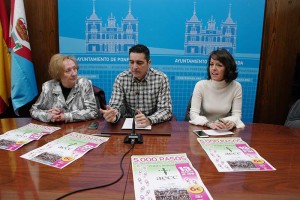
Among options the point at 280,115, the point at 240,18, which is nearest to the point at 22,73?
the point at 240,18

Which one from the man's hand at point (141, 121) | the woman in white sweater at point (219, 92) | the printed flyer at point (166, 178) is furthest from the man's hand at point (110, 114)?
the woman in white sweater at point (219, 92)

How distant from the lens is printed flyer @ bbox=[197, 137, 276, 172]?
1.23m

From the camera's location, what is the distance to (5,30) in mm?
2783

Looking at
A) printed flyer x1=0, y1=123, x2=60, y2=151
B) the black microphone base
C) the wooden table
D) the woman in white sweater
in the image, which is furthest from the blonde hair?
the woman in white sweater

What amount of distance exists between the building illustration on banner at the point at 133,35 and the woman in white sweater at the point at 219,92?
0.93 metres

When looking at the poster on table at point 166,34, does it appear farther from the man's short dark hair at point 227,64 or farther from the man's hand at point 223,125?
the man's hand at point 223,125

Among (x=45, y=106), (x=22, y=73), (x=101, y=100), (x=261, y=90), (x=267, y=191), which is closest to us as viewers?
(x=267, y=191)

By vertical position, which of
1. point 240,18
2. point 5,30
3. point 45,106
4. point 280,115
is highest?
point 240,18

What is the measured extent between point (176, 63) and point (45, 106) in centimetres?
159

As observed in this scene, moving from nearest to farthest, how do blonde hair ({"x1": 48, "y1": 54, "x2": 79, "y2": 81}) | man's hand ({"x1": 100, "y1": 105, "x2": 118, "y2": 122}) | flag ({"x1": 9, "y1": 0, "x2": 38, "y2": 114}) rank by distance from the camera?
man's hand ({"x1": 100, "y1": 105, "x2": 118, "y2": 122}) < blonde hair ({"x1": 48, "y1": 54, "x2": 79, "y2": 81}) < flag ({"x1": 9, "y1": 0, "x2": 38, "y2": 114})

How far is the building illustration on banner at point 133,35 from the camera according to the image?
3.02m

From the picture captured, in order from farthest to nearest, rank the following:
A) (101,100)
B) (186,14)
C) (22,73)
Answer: (186,14) → (22,73) → (101,100)

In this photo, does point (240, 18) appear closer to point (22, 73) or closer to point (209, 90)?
point (209, 90)

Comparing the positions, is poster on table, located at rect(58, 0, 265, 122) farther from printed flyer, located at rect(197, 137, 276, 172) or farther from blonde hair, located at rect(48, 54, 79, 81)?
printed flyer, located at rect(197, 137, 276, 172)
